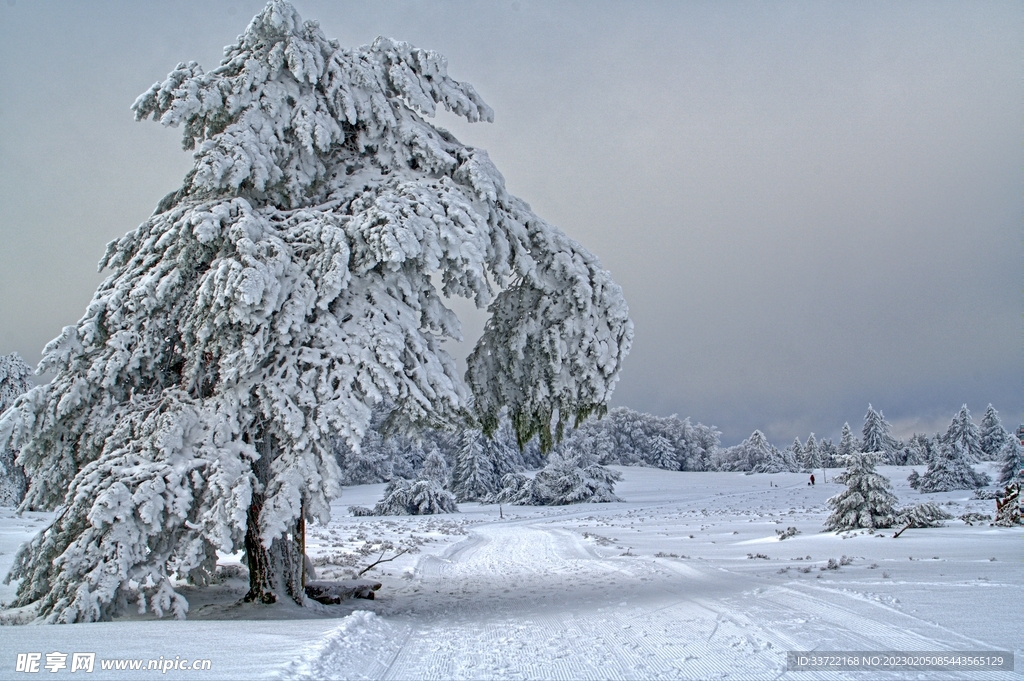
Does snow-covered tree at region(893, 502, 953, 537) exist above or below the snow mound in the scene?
below

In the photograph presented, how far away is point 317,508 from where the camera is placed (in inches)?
271

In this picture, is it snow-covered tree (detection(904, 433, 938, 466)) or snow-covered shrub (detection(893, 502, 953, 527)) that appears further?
snow-covered tree (detection(904, 433, 938, 466))

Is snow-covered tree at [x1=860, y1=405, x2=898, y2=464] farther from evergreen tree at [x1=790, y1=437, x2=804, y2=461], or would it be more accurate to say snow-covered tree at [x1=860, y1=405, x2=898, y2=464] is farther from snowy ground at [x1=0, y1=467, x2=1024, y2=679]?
snowy ground at [x1=0, y1=467, x2=1024, y2=679]

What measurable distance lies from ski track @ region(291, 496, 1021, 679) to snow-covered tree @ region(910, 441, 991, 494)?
126 ft

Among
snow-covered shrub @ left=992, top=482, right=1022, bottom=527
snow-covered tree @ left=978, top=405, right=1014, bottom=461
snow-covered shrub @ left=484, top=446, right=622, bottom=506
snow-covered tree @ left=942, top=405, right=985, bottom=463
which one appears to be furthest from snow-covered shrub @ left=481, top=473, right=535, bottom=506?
snow-covered tree @ left=978, top=405, right=1014, bottom=461

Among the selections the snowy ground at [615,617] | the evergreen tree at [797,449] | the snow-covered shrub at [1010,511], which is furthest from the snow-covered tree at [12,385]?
the evergreen tree at [797,449]

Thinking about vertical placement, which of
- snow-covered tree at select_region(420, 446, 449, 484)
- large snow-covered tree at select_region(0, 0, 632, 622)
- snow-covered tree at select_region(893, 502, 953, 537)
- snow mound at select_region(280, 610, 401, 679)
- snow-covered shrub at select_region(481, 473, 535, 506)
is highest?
large snow-covered tree at select_region(0, 0, 632, 622)

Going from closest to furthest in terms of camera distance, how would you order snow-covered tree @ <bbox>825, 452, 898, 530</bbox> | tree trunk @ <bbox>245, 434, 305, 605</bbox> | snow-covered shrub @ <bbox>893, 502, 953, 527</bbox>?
tree trunk @ <bbox>245, 434, 305, 605</bbox> < snow-covered shrub @ <bbox>893, 502, 953, 527</bbox> < snow-covered tree @ <bbox>825, 452, 898, 530</bbox>

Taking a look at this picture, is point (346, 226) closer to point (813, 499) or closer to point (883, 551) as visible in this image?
point (883, 551)

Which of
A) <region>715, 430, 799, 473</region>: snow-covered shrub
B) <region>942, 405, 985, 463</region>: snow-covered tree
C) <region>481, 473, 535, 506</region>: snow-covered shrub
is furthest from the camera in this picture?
<region>715, 430, 799, 473</region>: snow-covered shrub

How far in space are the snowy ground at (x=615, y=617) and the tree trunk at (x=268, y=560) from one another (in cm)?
36

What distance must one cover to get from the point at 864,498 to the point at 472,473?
1419 inches

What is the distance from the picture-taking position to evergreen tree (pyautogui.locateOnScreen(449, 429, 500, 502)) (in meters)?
49.1

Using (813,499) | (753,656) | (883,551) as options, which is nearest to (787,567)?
(883,551)
